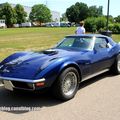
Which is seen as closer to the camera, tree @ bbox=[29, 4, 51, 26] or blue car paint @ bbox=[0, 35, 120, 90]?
blue car paint @ bbox=[0, 35, 120, 90]

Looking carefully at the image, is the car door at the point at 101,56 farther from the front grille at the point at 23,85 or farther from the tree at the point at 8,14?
the tree at the point at 8,14

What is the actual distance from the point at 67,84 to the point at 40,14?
122373mm

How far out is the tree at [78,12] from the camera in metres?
135

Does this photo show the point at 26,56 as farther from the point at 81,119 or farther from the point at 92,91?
the point at 81,119

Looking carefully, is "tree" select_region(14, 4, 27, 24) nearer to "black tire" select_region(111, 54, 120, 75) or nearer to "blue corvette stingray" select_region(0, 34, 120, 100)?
"black tire" select_region(111, 54, 120, 75)

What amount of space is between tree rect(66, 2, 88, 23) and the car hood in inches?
5049

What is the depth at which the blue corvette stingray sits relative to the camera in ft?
18.0

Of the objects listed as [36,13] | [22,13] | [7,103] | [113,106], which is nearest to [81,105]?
[113,106]

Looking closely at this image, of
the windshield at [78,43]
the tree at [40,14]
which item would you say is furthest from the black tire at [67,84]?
the tree at [40,14]

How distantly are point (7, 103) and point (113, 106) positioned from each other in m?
2.10

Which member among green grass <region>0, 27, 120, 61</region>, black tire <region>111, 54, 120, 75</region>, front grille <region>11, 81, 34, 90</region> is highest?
front grille <region>11, 81, 34, 90</region>

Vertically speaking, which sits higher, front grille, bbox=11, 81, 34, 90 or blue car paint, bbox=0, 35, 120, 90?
blue car paint, bbox=0, 35, 120, 90

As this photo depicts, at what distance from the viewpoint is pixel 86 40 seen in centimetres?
738

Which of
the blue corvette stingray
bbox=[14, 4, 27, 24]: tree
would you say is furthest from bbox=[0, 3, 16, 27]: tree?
the blue corvette stingray
